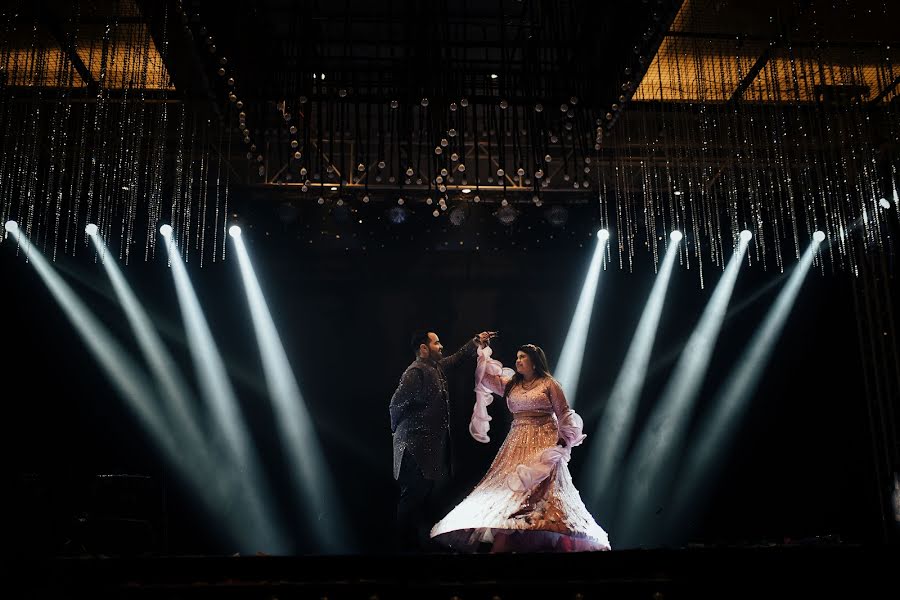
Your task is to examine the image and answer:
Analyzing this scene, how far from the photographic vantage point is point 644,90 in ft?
21.9

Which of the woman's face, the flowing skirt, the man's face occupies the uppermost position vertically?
the man's face

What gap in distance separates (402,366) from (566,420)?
117 inches

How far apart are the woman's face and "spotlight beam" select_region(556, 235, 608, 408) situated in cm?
247

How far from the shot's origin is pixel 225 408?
8.10 meters

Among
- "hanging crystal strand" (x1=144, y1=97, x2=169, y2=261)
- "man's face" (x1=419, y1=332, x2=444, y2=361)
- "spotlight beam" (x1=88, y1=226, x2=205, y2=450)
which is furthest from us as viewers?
"spotlight beam" (x1=88, y1=226, x2=205, y2=450)

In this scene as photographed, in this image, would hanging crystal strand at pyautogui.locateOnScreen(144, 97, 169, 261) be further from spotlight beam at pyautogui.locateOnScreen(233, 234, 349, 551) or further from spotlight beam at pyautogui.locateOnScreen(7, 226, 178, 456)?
spotlight beam at pyautogui.locateOnScreen(233, 234, 349, 551)

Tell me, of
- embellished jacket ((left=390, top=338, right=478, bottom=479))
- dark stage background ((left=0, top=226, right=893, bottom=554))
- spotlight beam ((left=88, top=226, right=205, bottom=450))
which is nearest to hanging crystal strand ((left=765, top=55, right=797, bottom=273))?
dark stage background ((left=0, top=226, right=893, bottom=554))

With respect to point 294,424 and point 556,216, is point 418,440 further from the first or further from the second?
point 556,216

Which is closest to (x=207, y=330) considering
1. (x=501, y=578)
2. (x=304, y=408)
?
(x=304, y=408)

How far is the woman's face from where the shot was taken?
232 inches

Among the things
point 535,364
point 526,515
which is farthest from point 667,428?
point 526,515

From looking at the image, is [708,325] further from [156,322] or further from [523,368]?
[156,322]

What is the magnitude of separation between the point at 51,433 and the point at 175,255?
2.03m

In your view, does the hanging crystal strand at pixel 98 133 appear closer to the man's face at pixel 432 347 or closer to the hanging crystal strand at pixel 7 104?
the hanging crystal strand at pixel 7 104
